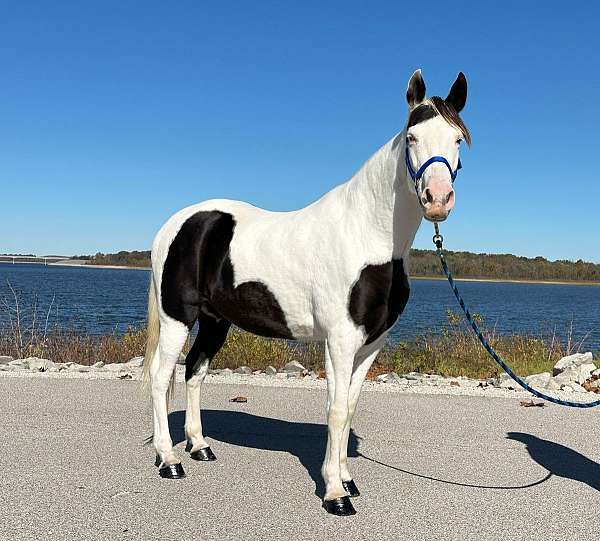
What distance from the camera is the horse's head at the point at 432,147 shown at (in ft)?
10.9

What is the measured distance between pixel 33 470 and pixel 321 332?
2.38 metres

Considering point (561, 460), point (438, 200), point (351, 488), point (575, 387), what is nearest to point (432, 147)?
point (438, 200)

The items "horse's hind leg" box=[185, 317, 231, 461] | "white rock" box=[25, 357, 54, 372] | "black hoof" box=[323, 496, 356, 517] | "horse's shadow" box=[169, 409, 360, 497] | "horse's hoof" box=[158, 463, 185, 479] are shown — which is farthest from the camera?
"white rock" box=[25, 357, 54, 372]

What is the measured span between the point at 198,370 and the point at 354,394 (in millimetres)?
1600

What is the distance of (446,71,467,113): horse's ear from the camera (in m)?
3.79

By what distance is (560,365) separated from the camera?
9.94 m

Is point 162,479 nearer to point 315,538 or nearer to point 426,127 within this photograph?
point 315,538

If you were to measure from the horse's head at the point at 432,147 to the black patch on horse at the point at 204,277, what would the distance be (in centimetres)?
169

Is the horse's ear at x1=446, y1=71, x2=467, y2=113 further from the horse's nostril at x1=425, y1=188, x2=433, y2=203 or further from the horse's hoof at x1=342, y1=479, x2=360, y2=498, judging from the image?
the horse's hoof at x1=342, y1=479, x2=360, y2=498

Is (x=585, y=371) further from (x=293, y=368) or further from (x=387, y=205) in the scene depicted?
(x=387, y=205)

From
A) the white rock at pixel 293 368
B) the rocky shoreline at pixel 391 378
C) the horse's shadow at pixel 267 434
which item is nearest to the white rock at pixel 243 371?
the rocky shoreline at pixel 391 378

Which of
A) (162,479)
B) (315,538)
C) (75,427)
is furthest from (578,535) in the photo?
(75,427)

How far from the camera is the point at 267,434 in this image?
233 inches

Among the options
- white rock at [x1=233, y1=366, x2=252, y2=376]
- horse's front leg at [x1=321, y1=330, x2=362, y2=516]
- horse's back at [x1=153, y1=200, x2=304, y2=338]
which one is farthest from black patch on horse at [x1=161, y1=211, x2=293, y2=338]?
white rock at [x1=233, y1=366, x2=252, y2=376]
